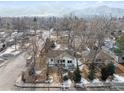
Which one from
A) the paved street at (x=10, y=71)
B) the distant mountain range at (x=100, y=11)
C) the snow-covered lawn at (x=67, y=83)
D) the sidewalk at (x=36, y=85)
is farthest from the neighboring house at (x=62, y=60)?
the distant mountain range at (x=100, y=11)

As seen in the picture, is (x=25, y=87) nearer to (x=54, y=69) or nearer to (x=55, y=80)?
(x=55, y=80)

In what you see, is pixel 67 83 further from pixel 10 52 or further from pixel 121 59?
pixel 10 52

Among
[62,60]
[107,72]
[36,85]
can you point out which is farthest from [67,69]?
[36,85]

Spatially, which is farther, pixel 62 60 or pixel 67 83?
pixel 62 60

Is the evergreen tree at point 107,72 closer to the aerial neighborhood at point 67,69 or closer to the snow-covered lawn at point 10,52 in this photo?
the aerial neighborhood at point 67,69

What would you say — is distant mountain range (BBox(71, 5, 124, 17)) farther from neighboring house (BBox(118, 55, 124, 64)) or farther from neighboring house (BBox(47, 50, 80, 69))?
neighboring house (BBox(47, 50, 80, 69))

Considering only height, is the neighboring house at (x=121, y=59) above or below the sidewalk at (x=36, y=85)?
above

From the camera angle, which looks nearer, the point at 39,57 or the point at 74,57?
the point at 74,57

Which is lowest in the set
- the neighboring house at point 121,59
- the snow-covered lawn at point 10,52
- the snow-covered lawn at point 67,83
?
the snow-covered lawn at point 10,52

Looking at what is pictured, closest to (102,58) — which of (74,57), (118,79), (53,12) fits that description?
(74,57)

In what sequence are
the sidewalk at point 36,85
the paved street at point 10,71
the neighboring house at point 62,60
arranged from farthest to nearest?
1. the neighboring house at point 62,60
2. the paved street at point 10,71
3. the sidewalk at point 36,85

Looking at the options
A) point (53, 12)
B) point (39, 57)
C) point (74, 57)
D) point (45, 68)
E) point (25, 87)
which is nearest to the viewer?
point (25, 87)
